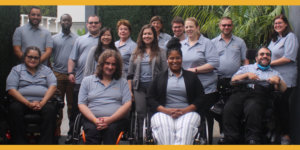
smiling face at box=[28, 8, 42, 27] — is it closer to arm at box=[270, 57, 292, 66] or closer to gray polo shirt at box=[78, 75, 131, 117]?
gray polo shirt at box=[78, 75, 131, 117]

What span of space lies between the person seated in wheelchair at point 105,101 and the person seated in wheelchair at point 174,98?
35 centimetres

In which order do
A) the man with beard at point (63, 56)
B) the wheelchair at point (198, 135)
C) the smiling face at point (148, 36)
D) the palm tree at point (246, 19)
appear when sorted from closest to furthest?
the wheelchair at point (198, 135) < the smiling face at point (148, 36) < the man with beard at point (63, 56) < the palm tree at point (246, 19)

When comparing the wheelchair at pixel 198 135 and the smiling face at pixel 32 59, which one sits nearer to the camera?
the wheelchair at pixel 198 135

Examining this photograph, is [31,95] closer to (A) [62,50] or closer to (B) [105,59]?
(B) [105,59]

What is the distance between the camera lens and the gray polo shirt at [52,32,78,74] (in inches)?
Result: 271

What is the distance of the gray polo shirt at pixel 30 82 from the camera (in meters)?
5.52

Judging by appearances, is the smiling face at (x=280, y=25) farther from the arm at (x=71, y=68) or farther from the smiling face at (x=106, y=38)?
the arm at (x=71, y=68)

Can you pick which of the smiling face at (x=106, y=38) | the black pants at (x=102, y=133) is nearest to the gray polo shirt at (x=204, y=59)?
the smiling face at (x=106, y=38)

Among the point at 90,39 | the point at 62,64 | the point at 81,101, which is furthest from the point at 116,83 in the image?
the point at 62,64

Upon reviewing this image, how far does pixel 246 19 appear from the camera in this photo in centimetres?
815

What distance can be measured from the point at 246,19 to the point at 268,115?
3.48m

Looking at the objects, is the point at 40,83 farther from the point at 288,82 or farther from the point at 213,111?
the point at 288,82

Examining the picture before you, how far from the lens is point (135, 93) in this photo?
5.60 m

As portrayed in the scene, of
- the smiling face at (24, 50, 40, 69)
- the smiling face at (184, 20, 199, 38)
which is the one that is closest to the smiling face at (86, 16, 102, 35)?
the smiling face at (24, 50, 40, 69)
